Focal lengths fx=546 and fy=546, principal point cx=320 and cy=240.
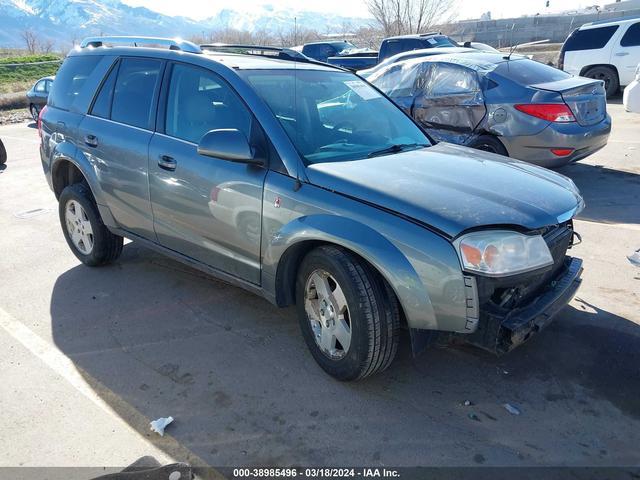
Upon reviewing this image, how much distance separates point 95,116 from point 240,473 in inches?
129

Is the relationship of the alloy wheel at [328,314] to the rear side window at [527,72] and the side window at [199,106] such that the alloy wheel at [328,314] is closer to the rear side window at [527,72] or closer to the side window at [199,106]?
the side window at [199,106]

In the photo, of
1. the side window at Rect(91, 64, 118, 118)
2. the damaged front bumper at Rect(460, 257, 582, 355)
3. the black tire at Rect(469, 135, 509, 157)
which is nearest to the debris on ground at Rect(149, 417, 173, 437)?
Answer: the damaged front bumper at Rect(460, 257, 582, 355)

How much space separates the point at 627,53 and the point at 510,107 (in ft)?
30.0

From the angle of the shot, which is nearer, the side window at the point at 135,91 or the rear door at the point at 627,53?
the side window at the point at 135,91

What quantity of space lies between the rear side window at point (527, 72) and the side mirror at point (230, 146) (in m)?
4.60

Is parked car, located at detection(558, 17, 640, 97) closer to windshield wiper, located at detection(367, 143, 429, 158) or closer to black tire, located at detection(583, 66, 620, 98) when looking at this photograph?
black tire, located at detection(583, 66, 620, 98)

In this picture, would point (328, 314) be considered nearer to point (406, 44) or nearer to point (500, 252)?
point (500, 252)

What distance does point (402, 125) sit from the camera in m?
4.15

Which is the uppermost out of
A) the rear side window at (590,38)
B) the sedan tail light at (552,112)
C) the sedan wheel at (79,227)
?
the rear side window at (590,38)

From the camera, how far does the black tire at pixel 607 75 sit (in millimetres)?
13844

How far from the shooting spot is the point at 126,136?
418 centimetres

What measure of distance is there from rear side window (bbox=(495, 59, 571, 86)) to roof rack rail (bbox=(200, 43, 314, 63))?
3.27m

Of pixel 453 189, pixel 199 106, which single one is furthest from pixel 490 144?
pixel 199 106

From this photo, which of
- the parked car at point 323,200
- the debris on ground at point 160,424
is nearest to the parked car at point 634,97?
the parked car at point 323,200
